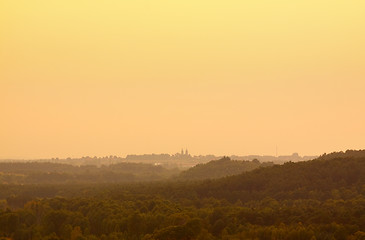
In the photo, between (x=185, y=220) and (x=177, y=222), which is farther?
(x=177, y=222)

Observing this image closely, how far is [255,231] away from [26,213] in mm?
80230

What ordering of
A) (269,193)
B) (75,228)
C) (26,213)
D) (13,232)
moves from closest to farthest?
(75,228), (13,232), (26,213), (269,193)

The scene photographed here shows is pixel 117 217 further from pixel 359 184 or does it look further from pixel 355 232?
pixel 359 184

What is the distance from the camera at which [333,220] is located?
117750 mm

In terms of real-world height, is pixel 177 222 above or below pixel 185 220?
below

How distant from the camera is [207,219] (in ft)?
434

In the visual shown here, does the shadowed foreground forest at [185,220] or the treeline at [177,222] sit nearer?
the treeline at [177,222]

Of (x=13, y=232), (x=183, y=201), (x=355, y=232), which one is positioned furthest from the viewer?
(x=183, y=201)

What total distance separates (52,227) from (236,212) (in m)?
49.6

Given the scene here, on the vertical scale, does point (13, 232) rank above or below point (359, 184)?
below

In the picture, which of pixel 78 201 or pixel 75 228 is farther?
pixel 78 201

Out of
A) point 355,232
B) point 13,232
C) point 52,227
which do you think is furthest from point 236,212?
point 13,232

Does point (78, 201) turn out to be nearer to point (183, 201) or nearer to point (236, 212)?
point (183, 201)

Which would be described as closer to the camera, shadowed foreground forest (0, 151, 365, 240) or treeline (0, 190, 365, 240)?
treeline (0, 190, 365, 240)
